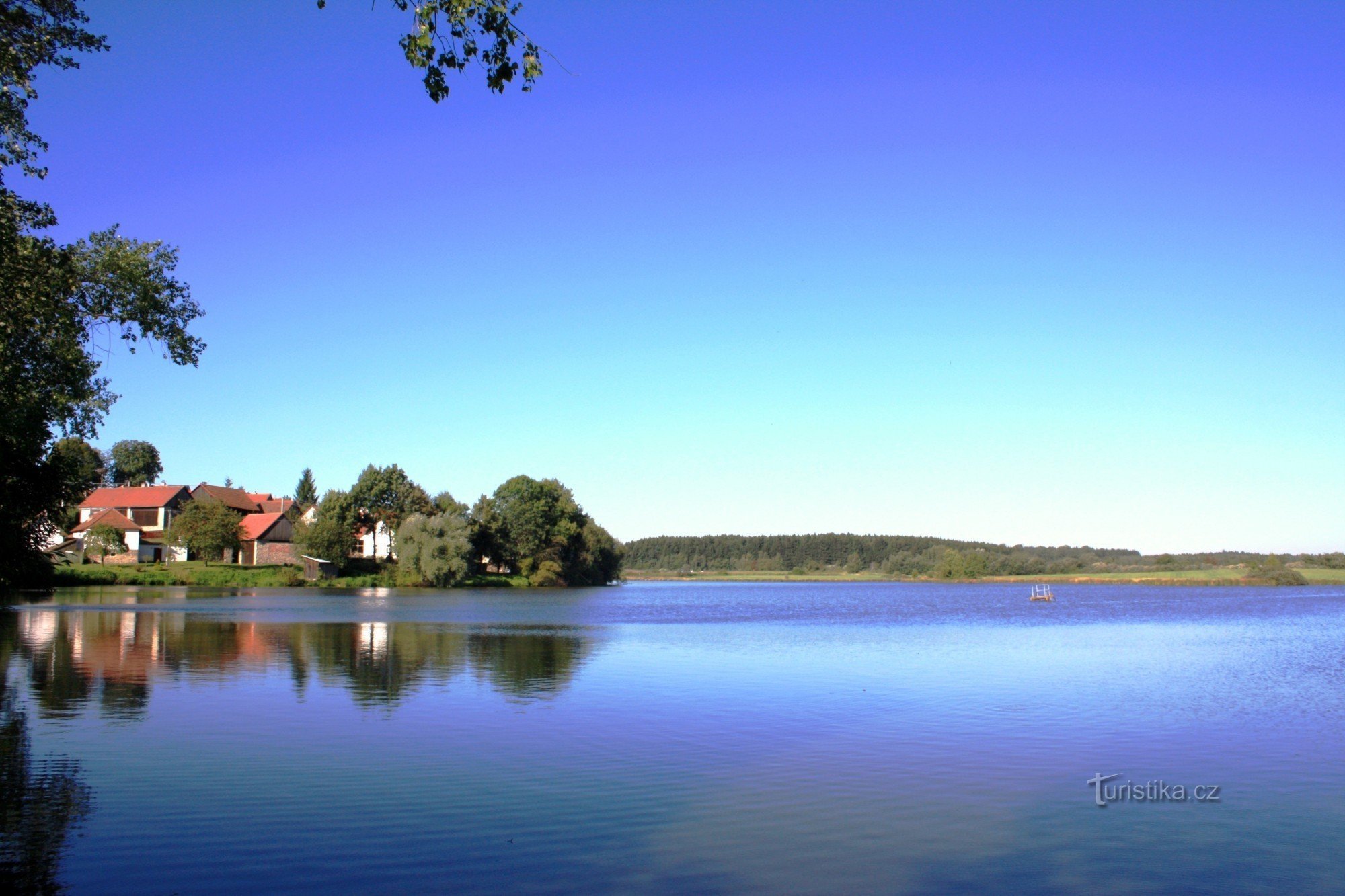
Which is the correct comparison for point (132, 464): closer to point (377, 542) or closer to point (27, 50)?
point (377, 542)

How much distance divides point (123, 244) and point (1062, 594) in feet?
290

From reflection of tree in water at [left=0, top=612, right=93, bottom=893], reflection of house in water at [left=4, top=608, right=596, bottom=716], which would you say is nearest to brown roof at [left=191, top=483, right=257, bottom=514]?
reflection of house in water at [left=4, top=608, right=596, bottom=716]

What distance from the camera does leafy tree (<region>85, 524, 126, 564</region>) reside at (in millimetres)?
81688

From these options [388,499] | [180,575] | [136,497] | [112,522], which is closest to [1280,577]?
[388,499]

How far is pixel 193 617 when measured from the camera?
39531mm

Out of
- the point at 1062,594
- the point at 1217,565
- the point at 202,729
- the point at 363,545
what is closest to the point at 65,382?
the point at 202,729

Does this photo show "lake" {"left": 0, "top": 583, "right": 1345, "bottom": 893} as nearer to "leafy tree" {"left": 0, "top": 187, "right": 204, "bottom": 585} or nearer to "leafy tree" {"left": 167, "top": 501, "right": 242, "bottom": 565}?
"leafy tree" {"left": 0, "top": 187, "right": 204, "bottom": 585}

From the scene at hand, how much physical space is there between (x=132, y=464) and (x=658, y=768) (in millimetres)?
144020

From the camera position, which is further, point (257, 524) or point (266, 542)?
point (257, 524)

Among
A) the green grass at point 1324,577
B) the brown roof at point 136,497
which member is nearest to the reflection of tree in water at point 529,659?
the brown roof at point 136,497

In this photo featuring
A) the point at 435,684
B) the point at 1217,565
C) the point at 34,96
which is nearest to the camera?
the point at 34,96

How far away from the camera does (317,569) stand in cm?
9019

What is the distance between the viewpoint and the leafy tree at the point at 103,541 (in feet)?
268

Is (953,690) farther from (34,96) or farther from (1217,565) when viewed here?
(1217,565)
